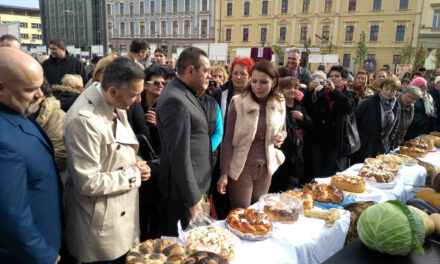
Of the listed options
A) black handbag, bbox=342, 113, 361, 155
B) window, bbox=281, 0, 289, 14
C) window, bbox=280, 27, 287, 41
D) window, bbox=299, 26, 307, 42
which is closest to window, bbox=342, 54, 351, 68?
window, bbox=299, 26, 307, 42

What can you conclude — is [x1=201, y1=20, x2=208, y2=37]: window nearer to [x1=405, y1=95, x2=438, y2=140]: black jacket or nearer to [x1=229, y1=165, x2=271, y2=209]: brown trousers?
[x1=405, y1=95, x2=438, y2=140]: black jacket

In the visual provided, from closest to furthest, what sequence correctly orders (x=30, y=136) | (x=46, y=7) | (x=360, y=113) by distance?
(x=30, y=136)
(x=360, y=113)
(x=46, y=7)

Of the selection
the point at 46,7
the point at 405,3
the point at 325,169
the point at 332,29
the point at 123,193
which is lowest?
the point at 325,169

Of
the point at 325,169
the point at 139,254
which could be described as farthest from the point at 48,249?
the point at 325,169

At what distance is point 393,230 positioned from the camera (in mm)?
1228

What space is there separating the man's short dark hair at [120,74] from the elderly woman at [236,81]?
1.67 m

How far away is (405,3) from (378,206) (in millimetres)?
41832

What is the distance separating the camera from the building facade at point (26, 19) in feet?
227

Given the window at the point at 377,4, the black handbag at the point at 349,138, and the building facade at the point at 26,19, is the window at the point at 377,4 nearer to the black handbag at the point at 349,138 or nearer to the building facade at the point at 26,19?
the black handbag at the point at 349,138

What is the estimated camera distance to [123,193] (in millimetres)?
1673

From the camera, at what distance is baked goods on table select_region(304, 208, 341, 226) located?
1.89m

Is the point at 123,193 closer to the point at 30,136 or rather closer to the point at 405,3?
the point at 30,136

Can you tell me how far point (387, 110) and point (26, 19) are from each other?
303 feet

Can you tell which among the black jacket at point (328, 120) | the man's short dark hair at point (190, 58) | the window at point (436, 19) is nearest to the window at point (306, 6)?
the window at point (436, 19)
